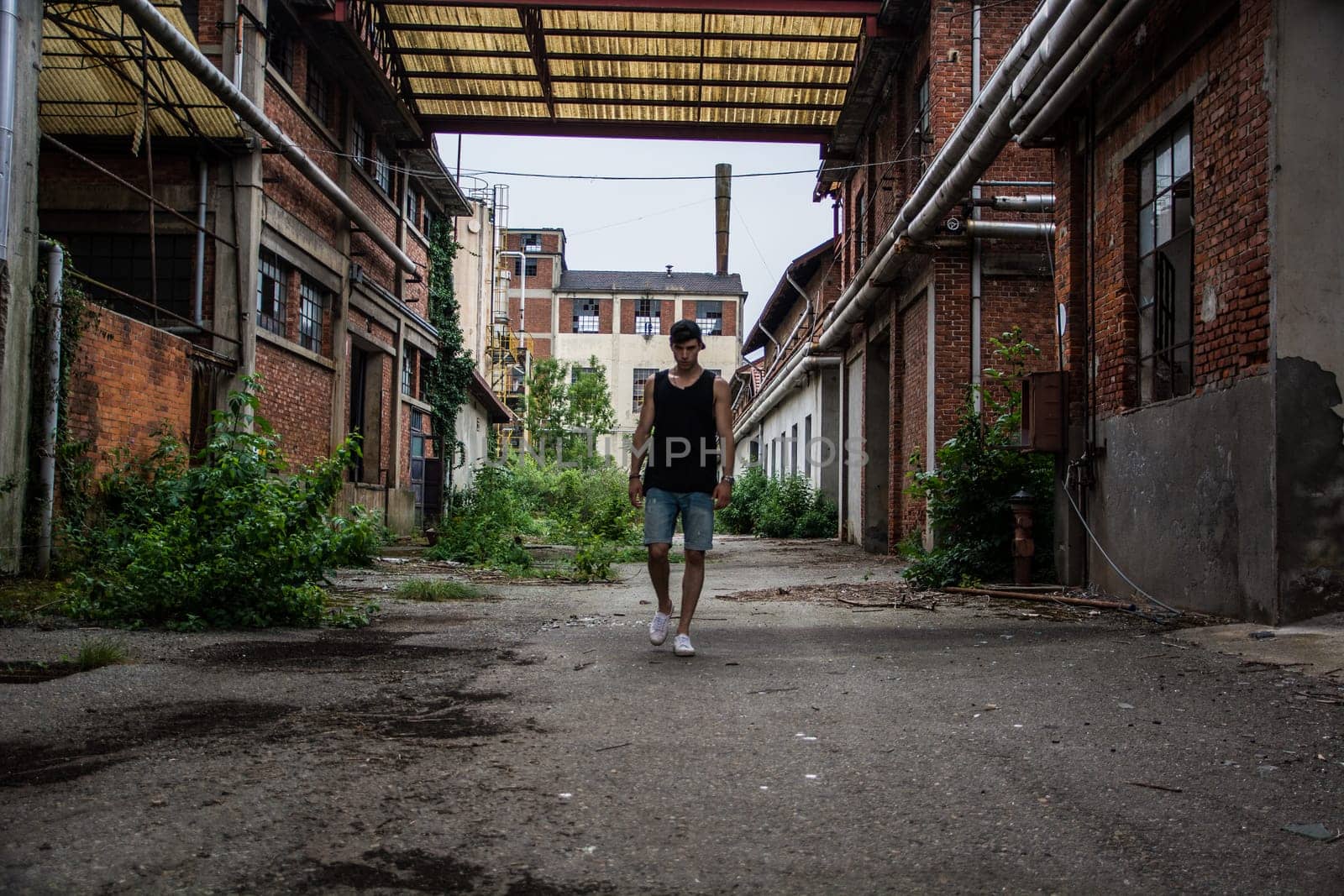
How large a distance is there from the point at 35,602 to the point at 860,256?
14604 mm

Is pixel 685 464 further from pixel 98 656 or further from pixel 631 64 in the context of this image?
pixel 631 64

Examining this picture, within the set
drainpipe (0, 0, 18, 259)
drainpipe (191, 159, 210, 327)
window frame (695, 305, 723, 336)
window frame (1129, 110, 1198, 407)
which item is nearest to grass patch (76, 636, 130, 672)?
drainpipe (0, 0, 18, 259)

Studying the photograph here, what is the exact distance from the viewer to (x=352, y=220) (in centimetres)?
1689

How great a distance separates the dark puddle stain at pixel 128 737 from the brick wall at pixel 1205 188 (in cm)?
529

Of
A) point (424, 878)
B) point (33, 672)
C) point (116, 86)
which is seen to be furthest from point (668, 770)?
point (116, 86)

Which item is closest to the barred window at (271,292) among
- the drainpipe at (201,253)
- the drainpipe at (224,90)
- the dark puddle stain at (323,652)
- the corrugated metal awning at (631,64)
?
the drainpipe at (201,253)

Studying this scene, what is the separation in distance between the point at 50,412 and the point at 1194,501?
8.26 m

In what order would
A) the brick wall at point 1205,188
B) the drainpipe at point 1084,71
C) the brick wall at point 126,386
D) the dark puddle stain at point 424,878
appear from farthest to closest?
the brick wall at point 126,386, the drainpipe at point 1084,71, the brick wall at point 1205,188, the dark puddle stain at point 424,878

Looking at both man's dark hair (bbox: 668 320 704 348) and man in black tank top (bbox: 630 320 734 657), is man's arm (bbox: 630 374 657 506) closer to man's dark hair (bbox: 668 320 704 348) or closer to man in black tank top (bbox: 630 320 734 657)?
man in black tank top (bbox: 630 320 734 657)

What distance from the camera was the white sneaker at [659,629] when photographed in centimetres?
571

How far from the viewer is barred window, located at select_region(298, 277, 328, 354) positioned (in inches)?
609

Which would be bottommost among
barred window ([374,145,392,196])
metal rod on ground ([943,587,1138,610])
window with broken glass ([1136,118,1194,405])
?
metal rod on ground ([943,587,1138,610])

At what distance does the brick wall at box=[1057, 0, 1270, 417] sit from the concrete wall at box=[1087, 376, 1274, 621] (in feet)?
0.85

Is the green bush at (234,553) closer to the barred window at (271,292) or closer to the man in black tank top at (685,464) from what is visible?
the man in black tank top at (685,464)
